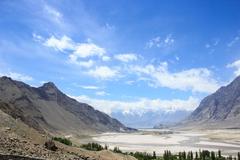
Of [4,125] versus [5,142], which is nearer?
[5,142]

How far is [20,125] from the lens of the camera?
51.0 m

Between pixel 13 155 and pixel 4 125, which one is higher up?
pixel 4 125

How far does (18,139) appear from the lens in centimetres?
4216

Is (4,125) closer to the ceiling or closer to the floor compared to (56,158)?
closer to the ceiling

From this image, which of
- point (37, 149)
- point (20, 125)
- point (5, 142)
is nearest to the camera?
point (5, 142)

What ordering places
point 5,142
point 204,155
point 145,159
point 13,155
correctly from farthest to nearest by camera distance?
point 204,155 → point 145,159 → point 5,142 → point 13,155

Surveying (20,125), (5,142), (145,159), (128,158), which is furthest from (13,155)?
(145,159)

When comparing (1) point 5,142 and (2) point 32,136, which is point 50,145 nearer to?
(2) point 32,136

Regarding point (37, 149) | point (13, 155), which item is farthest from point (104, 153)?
point (13, 155)

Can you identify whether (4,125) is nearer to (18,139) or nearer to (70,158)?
(18,139)

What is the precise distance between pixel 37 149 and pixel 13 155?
9933 mm

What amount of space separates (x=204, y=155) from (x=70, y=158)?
54.8m

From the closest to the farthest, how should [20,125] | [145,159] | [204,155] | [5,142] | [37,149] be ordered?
Result: [5,142], [37,149], [20,125], [145,159], [204,155]

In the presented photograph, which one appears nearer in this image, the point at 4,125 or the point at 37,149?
the point at 37,149
